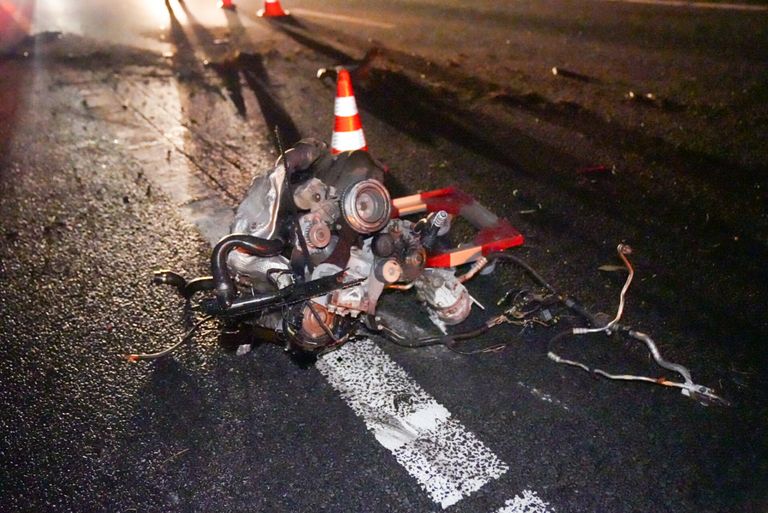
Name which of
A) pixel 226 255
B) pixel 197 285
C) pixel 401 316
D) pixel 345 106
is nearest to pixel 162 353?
pixel 197 285

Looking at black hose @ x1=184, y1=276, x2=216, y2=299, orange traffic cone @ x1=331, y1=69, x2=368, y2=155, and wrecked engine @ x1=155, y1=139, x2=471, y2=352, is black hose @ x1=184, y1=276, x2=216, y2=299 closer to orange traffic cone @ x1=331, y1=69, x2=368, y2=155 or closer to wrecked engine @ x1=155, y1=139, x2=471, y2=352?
wrecked engine @ x1=155, y1=139, x2=471, y2=352

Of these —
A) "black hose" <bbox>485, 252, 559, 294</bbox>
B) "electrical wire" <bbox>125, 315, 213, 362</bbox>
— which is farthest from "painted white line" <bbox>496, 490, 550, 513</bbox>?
"electrical wire" <bbox>125, 315, 213, 362</bbox>

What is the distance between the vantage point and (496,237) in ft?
12.0

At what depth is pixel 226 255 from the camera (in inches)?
109

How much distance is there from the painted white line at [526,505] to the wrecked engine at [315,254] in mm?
1079

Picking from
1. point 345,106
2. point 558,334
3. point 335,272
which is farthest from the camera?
point 345,106

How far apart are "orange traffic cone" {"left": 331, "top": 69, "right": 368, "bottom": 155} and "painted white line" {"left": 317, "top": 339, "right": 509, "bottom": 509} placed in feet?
5.33

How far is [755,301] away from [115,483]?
3414 millimetres

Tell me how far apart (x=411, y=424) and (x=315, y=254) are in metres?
0.93

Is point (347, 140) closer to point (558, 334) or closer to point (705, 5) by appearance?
point (558, 334)

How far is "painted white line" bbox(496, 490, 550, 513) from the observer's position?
239 centimetres

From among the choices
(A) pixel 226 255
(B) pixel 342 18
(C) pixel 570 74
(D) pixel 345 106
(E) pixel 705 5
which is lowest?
(A) pixel 226 255

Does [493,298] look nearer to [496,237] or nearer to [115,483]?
[496,237]

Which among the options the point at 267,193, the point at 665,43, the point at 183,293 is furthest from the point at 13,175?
the point at 665,43
